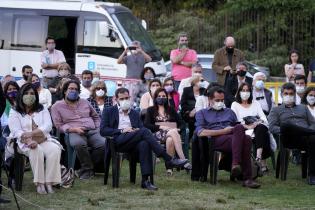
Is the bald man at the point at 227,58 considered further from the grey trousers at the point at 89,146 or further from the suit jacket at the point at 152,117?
the grey trousers at the point at 89,146

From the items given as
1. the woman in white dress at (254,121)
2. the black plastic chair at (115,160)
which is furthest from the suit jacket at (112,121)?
the woman in white dress at (254,121)

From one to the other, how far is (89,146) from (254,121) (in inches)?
98.7

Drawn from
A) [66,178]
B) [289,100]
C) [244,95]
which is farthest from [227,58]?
[66,178]

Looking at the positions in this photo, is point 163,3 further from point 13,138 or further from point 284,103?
point 13,138

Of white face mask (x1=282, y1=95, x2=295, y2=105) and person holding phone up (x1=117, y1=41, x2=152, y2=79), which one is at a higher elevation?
person holding phone up (x1=117, y1=41, x2=152, y2=79)

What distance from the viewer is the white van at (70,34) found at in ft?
73.7

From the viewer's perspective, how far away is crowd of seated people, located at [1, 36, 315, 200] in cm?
1355

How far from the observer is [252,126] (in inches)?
608

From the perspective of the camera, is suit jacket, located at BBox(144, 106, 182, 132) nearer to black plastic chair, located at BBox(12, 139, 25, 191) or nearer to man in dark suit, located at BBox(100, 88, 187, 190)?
man in dark suit, located at BBox(100, 88, 187, 190)

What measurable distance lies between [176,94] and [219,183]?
3.17 metres

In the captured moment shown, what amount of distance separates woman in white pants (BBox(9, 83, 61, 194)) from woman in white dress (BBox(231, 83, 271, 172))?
3259 millimetres

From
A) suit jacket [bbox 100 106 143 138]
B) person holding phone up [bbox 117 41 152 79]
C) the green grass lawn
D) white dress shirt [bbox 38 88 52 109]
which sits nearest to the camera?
the green grass lawn

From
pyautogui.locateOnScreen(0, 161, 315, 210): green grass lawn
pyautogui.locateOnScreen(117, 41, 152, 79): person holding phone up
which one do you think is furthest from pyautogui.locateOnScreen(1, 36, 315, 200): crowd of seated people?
pyautogui.locateOnScreen(117, 41, 152, 79): person holding phone up

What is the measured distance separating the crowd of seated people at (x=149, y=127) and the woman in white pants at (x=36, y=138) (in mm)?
13
